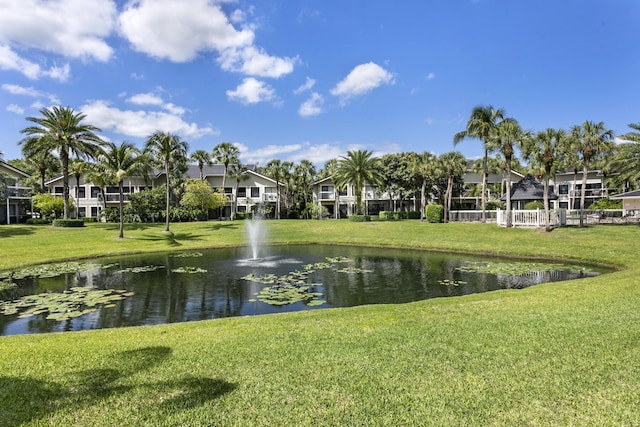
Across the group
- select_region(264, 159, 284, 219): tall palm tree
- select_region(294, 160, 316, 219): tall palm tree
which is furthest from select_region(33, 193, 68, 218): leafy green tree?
select_region(294, 160, 316, 219): tall palm tree

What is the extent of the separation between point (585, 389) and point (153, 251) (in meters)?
29.1

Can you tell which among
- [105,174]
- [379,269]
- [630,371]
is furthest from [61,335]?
[105,174]

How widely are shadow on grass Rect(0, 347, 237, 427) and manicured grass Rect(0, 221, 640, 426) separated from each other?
0.08 ft

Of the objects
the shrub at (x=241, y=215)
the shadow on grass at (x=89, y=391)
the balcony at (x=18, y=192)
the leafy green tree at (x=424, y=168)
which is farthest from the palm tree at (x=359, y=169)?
the shadow on grass at (x=89, y=391)

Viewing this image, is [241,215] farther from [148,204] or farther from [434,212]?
[434,212]

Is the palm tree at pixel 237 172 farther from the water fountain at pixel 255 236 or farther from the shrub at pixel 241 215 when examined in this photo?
the water fountain at pixel 255 236

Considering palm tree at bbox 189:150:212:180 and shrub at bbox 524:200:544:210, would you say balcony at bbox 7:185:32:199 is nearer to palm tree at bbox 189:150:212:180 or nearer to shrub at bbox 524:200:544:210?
palm tree at bbox 189:150:212:180

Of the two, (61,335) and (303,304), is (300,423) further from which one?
(303,304)

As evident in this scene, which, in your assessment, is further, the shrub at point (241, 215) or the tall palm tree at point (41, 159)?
the shrub at point (241, 215)

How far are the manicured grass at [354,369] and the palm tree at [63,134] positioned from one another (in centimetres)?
3608

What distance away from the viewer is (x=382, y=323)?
8.22 metres

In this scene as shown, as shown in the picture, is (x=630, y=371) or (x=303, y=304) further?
(x=303, y=304)

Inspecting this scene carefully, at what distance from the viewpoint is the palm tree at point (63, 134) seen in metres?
37.4

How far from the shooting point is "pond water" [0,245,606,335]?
1197 cm
